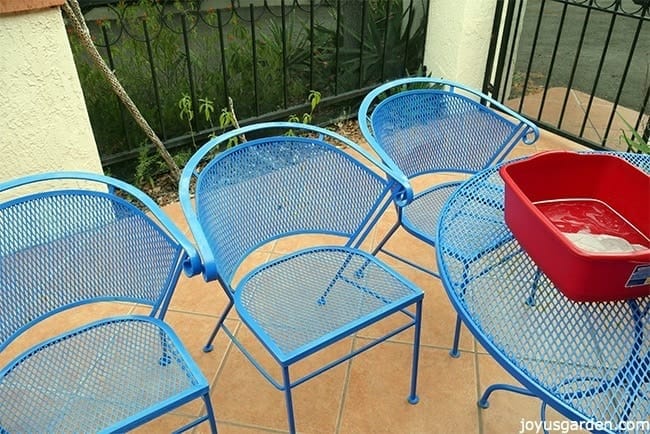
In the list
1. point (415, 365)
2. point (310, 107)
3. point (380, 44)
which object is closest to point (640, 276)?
point (415, 365)

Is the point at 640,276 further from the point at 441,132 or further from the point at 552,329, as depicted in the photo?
the point at 441,132

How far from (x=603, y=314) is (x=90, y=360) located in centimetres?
119

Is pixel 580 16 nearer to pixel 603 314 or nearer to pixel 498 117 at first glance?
pixel 498 117

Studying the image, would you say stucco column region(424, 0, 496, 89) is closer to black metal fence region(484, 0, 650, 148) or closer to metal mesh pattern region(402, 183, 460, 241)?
black metal fence region(484, 0, 650, 148)

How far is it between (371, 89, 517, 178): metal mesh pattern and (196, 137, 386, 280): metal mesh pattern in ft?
0.91

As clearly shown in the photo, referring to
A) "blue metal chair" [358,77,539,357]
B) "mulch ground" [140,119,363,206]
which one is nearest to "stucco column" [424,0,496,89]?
"blue metal chair" [358,77,539,357]

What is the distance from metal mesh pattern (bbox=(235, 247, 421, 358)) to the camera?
145cm

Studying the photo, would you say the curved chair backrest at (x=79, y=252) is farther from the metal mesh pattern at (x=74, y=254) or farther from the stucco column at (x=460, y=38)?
the stucco column at (x=460, y=38)

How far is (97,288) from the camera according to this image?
1487 millimetres

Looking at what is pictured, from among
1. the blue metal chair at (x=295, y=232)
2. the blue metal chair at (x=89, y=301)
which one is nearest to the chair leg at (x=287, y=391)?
the blue metal chair at (x=295, y=232)

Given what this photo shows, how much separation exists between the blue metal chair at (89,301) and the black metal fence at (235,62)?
1357 millimetres

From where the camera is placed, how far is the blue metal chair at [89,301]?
124cm

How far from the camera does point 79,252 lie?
144 cm

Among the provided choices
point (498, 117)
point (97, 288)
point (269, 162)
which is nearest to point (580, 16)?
point (498, 117)
